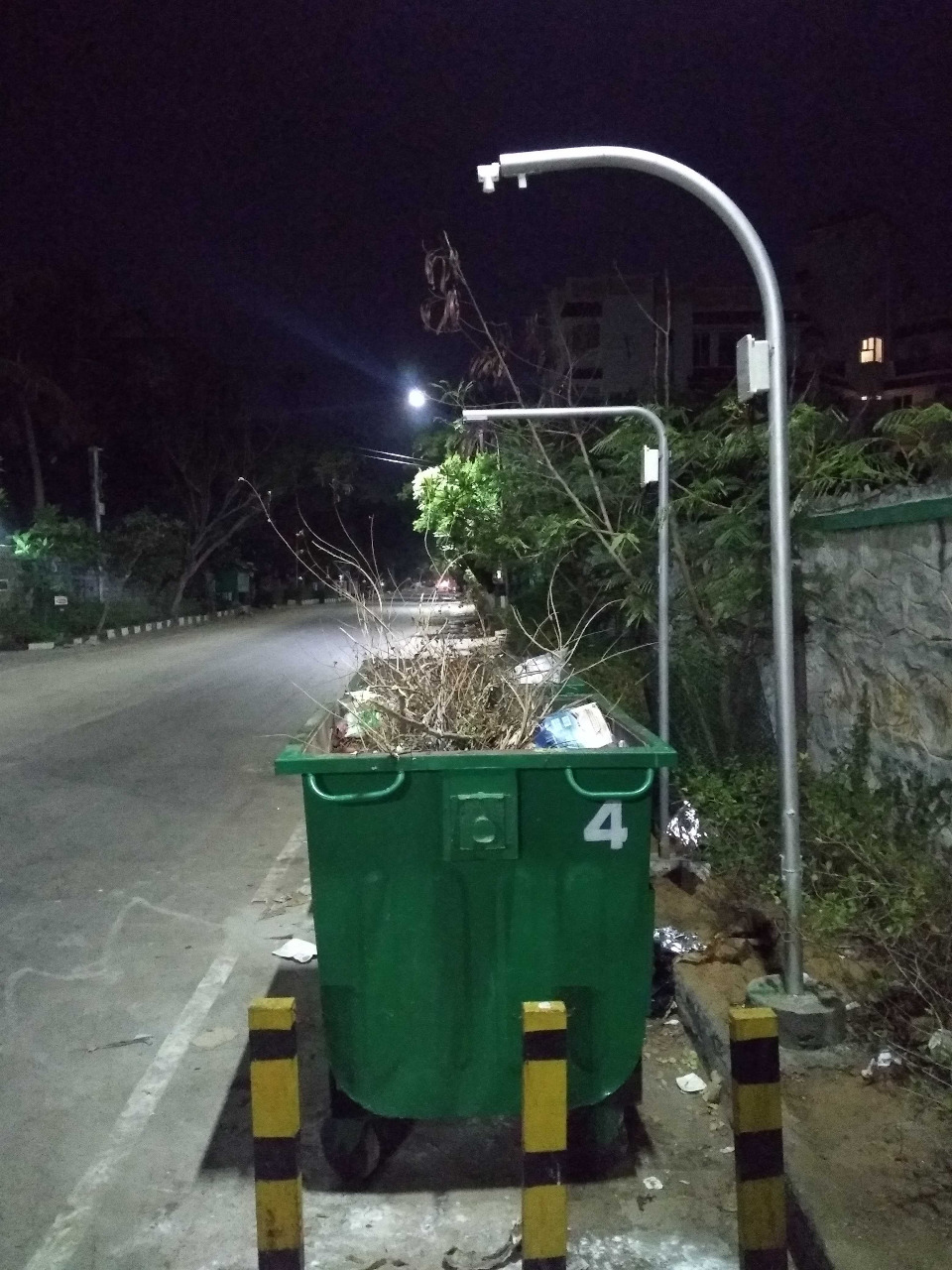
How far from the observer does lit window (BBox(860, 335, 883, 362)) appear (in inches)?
1868

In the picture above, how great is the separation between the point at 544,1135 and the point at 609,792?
1041 mm

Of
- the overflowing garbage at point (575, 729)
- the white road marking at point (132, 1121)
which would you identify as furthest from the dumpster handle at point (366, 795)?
the white road marking at point (132, 1121)

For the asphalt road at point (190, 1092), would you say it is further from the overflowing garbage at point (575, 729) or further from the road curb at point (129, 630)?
the road curb at point (129, 630)

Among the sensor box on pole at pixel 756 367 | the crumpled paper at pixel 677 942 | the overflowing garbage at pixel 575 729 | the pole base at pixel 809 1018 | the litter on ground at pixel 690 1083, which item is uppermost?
the sensor box on pole at pixel 756 367

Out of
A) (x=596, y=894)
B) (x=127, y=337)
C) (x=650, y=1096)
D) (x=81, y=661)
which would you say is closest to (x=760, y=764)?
(x=650, y=1096)

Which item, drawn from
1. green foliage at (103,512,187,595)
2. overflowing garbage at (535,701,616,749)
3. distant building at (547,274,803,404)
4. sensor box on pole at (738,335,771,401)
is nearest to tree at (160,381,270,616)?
green foliage at (103,512,187,595)

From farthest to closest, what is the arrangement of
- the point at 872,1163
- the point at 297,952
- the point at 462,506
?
the point at 462,506, the point at 297,952, the point at 872,1163

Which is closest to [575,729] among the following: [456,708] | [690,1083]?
[456,708]

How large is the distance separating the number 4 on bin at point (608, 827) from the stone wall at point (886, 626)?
86.8 inches

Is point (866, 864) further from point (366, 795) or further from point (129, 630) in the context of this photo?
point (129, 630)

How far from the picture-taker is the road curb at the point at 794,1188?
322 cm

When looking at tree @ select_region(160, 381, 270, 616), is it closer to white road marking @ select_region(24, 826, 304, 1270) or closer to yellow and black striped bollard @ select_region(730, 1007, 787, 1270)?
white road marking @ select_region(24, 826, 304, 1270)

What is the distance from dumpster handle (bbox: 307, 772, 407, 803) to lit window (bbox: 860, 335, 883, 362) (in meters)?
48.5

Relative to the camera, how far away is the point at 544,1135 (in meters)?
2.93
